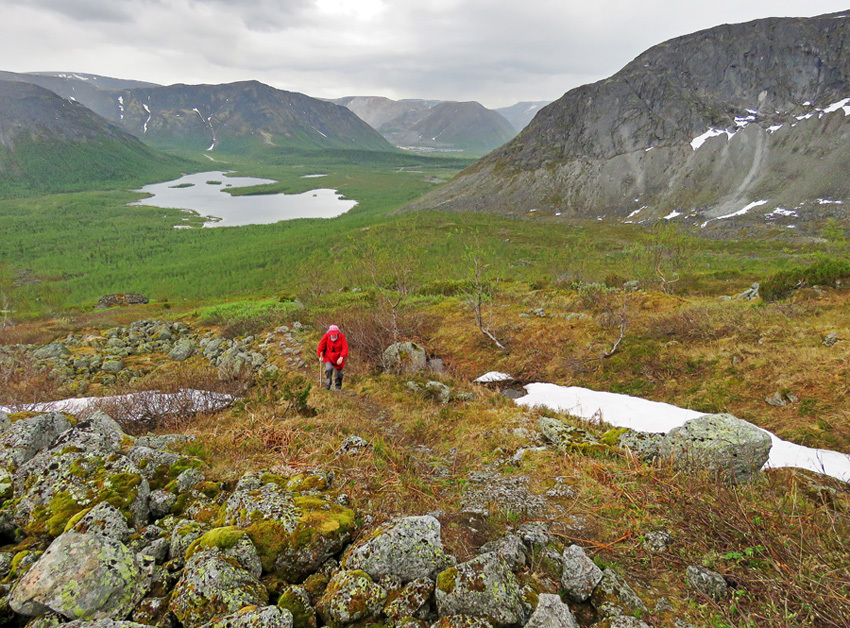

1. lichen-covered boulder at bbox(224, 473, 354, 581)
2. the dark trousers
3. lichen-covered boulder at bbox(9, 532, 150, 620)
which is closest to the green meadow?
the dark trousers

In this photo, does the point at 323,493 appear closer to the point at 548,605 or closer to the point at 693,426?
the point at 548,605

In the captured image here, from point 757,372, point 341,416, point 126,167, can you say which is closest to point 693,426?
point 341,416

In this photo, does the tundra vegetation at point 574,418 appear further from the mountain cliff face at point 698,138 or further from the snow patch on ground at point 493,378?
the mountain cliff face at point 698,138

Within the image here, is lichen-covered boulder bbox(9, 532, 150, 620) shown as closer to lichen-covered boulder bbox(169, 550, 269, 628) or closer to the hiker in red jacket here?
lichen-covered boulder bbox(169, 550, 269, 628)

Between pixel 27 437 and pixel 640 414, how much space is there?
11.7 metres

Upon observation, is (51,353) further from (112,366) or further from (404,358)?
(404,358)

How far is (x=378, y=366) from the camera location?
14.4 m

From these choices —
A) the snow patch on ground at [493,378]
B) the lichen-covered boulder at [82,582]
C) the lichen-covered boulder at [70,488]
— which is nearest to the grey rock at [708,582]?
the lichen-covered boulder at [82,582]

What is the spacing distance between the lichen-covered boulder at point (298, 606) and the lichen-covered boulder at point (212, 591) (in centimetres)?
14

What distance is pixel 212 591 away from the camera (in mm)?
2674

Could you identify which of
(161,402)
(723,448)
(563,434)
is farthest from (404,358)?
(723,448)

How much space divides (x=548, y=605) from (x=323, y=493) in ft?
7.65

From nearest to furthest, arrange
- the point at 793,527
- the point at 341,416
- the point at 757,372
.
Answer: the point at 793,527 → the point at 341,416 → the point at 757,372

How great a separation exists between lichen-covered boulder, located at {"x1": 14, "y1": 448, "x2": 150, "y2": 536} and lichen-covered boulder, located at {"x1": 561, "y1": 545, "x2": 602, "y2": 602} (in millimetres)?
3842
